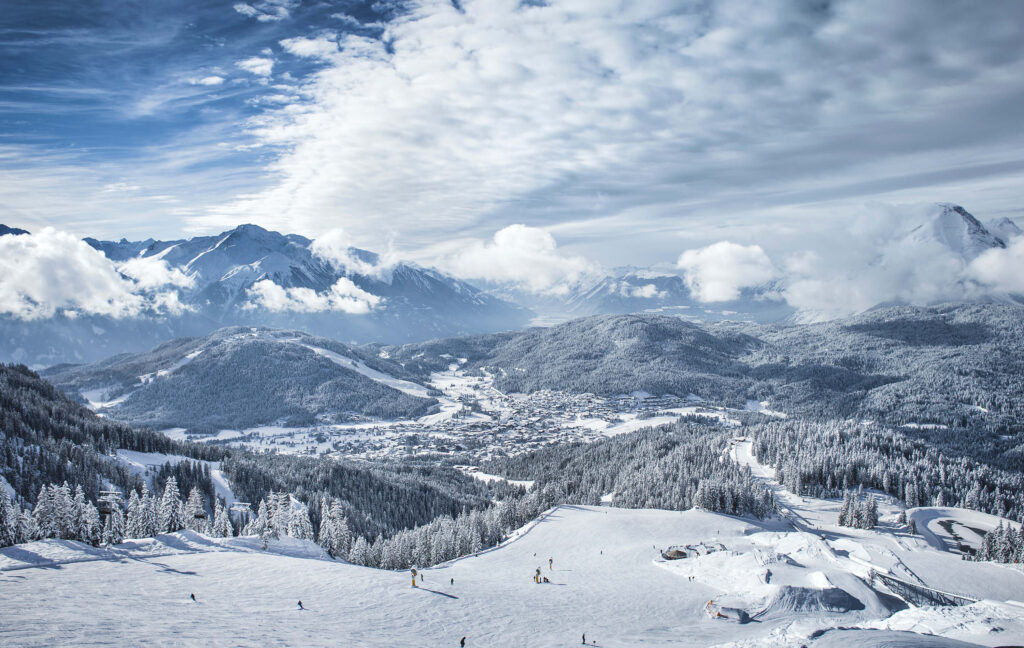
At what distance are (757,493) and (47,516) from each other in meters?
120

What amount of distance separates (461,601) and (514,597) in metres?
6.96

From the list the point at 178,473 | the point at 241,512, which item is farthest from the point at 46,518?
the point at 178,473

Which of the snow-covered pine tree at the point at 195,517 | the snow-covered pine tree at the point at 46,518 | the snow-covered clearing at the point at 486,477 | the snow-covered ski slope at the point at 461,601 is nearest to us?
the snow-covered ski slope at the point at 461,601

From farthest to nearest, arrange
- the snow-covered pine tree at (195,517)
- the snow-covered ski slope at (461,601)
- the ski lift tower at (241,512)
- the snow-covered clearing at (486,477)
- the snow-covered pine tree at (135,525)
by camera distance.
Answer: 1. the snow-covered clearing at (486,477)
2. the ski lift tower at (241,512)
3. the snow-covered pine tree at (195,517)
4. the snow-covered pine tree at (135,525)
5. the snow-covered ski slope at (461,601)

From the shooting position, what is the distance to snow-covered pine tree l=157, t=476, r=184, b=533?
79.3 metres

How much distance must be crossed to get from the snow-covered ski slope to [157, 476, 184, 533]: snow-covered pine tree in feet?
63.7

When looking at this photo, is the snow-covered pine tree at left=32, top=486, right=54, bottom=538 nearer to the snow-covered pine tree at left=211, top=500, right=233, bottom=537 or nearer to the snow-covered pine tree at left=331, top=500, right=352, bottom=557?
the snow-covered pine tree at left=211, top=500, right=233, bottom=537

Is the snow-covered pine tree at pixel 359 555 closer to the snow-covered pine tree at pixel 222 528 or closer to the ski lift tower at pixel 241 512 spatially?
the snow-covered pine tree at pixel 222 528

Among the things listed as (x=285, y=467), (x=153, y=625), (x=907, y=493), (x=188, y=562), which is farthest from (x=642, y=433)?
(x=153, y=625)

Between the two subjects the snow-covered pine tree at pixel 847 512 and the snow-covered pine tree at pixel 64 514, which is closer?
the snow-covered pine tree at pixel 64 514

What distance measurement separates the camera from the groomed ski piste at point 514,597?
109 feet

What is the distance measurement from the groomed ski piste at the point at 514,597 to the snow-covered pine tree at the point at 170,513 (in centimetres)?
1949

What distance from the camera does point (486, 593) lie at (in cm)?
5112

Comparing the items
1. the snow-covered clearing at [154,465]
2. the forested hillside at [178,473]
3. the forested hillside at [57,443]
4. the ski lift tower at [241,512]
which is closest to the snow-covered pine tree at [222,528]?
the forested hillside at [178,473]
